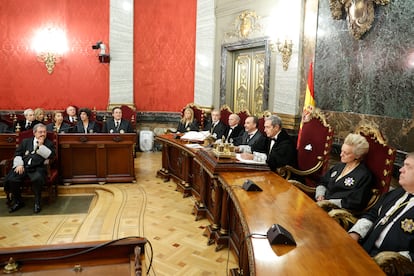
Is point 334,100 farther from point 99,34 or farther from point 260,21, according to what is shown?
point 99,34

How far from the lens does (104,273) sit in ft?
5.65

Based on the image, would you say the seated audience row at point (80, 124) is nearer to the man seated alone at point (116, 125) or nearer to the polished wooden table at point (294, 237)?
the man seated alone at point (116, 125)

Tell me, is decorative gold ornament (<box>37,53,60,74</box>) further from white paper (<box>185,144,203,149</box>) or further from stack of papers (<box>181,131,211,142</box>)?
white paper (<box>185,144,203,149</box>)

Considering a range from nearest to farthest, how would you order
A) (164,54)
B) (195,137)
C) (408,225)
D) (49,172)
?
(408,225) < (49,172) < (195,137) < (164,54)

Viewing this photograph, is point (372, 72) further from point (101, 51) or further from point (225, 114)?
point (101, 51)

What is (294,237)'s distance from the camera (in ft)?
6.16

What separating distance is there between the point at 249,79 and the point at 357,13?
3.28 meters

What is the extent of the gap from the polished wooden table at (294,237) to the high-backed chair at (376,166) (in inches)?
13.5

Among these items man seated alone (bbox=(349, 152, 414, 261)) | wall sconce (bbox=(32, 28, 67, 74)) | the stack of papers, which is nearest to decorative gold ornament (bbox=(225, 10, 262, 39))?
the stack of papers

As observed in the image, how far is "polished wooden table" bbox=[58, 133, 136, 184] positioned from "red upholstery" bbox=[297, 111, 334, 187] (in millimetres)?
2814

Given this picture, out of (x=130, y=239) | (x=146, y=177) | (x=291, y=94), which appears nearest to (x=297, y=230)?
(x=130, y=239)

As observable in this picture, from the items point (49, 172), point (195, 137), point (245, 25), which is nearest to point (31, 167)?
point (49, 172)

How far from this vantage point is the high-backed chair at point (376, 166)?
258 cm

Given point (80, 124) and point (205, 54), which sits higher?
point (205, 54)
